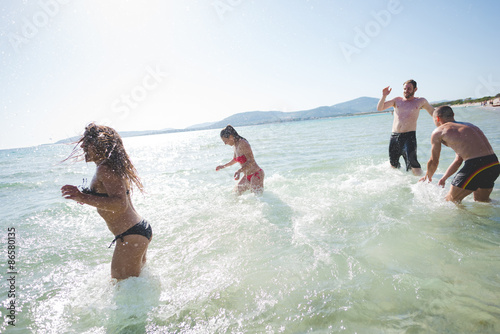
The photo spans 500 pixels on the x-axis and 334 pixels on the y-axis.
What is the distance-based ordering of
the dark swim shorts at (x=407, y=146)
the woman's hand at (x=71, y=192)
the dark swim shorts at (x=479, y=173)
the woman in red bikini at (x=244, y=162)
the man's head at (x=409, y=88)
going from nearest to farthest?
the woman's hand at (x=71, y=192), the dark swim shorts at (x=479, y=173), the woman in red bikini at (x=244, y=162), the man's head at (x=409, y=88), the dark swim shorts at (x=407, y=146)

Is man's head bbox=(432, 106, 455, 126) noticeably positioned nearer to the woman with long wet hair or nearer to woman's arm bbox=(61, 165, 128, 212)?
the woman with long wet hair

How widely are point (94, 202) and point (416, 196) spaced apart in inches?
229

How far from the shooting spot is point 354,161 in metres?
10.4

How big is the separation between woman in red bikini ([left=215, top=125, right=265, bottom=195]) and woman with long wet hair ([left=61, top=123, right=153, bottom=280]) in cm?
322

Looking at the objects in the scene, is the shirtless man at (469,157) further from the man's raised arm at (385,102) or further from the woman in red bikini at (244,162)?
the woman in red bikini at (244,162)

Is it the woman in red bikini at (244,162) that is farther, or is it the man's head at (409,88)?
the man's head at (409,88)

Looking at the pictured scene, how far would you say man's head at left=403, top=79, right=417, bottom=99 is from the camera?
646cm

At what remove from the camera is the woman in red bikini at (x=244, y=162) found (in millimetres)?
6039

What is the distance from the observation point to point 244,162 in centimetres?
631

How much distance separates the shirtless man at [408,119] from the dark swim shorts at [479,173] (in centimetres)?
251

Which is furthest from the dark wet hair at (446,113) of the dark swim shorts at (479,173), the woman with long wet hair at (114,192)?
the woman with long wet hair at (114,192)

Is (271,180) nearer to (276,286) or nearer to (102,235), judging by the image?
(102,235)

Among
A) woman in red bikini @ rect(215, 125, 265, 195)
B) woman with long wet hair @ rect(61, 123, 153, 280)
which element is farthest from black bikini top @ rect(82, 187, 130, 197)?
woman in red bikini @ rect(215, 125, 265, 195)

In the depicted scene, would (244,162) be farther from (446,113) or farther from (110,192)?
(446,113)
